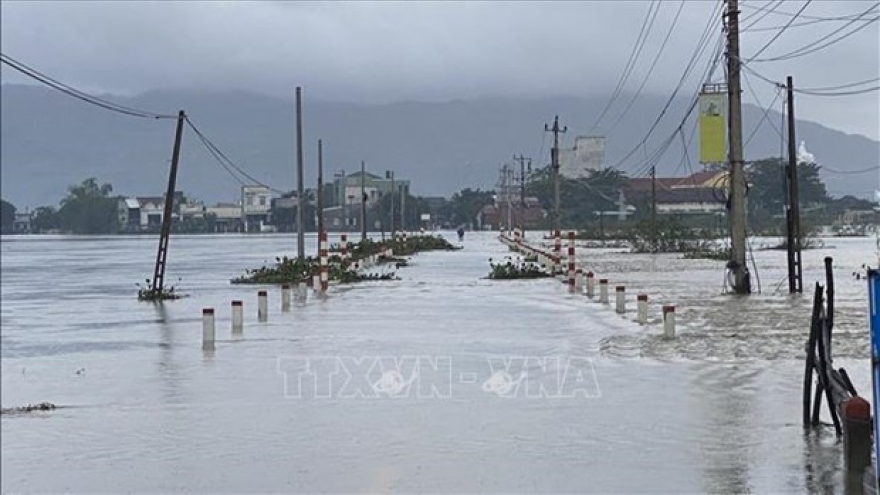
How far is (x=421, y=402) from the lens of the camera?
36.7 ft

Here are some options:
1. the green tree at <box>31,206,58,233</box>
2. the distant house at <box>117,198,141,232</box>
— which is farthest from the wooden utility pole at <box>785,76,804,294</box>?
the distant house at <box>117,198,141,232</box>

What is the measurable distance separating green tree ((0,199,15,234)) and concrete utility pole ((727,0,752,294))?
22795 mm

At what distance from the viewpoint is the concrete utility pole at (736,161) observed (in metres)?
27.0

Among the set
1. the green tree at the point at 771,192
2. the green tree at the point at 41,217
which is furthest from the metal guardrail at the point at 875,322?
the green tree at the point at 771,192

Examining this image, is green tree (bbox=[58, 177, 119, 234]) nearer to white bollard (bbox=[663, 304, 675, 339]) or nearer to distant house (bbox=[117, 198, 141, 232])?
distant house (bbox=[117, 198, 141, 232])

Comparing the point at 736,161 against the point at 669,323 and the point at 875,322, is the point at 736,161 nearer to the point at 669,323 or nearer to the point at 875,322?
the point at 669,323

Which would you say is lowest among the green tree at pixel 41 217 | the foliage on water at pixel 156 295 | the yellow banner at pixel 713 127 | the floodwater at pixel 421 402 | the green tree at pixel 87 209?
the floodwater at pixel 421 402

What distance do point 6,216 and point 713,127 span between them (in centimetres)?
2337

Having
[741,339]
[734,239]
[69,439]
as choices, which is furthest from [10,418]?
[734,239]

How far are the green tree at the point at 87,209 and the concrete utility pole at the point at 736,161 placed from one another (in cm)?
1521

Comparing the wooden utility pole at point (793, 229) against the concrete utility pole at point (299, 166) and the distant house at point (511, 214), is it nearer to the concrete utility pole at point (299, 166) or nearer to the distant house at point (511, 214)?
the concrete utility pole at point (299, 166)

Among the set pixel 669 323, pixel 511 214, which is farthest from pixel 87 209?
pixel 511 214

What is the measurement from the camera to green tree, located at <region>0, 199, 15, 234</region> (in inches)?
202

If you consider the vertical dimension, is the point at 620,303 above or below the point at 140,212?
below
